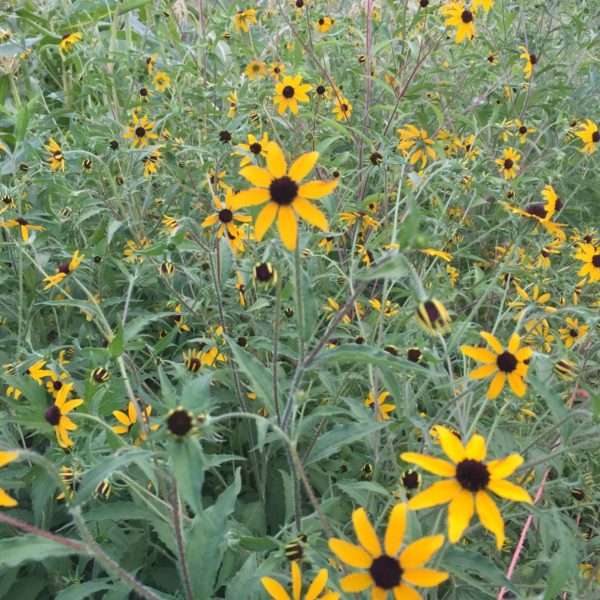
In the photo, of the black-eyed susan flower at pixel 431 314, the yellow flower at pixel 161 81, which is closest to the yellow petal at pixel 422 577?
the black-eyed susan flower at pixel 431 314

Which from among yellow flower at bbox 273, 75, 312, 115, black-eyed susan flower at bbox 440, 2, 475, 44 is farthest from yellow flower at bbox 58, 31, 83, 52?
black-eyed susan flower at bbox 440, 2, 475, 44

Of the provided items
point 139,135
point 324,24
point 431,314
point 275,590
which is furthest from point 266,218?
point 324,24

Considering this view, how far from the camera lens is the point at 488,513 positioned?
808 millimetres

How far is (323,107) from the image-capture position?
2965 millimetres

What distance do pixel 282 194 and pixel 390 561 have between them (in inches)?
21.6

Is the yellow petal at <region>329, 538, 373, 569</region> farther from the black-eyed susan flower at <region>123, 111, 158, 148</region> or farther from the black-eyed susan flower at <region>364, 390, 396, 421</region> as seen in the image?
the black-eyed susan flower at <region>123, 111, 158, 148</region>

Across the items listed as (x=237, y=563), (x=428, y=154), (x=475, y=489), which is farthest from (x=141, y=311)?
(x=475, y=489)

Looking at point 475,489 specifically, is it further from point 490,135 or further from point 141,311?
point 490,135

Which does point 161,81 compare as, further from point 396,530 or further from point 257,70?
point 396,530

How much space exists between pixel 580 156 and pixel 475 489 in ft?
8.33

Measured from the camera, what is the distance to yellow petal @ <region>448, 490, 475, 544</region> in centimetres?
79

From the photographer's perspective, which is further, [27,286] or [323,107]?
[323,107]

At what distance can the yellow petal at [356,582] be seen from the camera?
80cm

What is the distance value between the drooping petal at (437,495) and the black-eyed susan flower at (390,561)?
0.02m
